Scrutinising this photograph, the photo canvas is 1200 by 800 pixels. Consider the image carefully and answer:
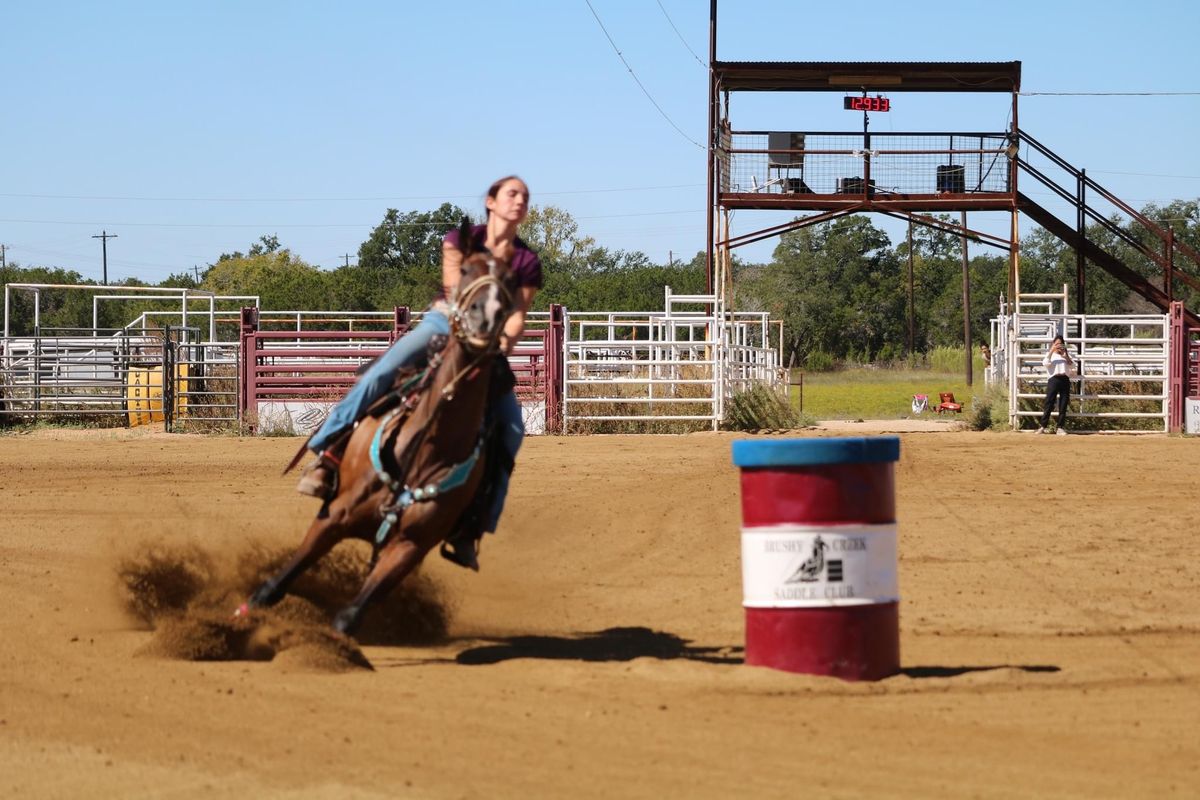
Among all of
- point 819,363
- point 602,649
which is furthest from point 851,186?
point 819,363

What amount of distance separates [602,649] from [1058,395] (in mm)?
17976

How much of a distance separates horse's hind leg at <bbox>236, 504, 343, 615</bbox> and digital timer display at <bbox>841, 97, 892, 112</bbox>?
74.9 ft

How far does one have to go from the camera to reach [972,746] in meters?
5.62

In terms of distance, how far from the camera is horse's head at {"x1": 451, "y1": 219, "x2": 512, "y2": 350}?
6793 mm

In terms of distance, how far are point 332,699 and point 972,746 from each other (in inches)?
102

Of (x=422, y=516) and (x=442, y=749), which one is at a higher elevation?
(x=422, y=516)

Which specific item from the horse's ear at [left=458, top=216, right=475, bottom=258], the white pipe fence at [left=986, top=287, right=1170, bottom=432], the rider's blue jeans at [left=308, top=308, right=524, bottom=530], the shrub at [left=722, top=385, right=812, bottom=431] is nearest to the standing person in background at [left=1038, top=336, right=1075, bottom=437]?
the white pipe fence at [left=986, top=287, right=1170, bottom=432]

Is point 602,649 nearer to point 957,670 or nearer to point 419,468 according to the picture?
point 419,468

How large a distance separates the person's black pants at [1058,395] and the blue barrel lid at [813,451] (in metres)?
18.1

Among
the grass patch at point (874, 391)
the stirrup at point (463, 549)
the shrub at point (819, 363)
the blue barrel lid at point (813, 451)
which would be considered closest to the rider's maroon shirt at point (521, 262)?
the stirrup at point (463, 549)

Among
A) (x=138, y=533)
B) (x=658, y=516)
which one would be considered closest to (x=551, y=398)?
(x=658, y=516)

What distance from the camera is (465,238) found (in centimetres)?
725

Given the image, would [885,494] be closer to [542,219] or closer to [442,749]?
[442,749]

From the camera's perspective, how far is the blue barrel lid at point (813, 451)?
6758 mm
